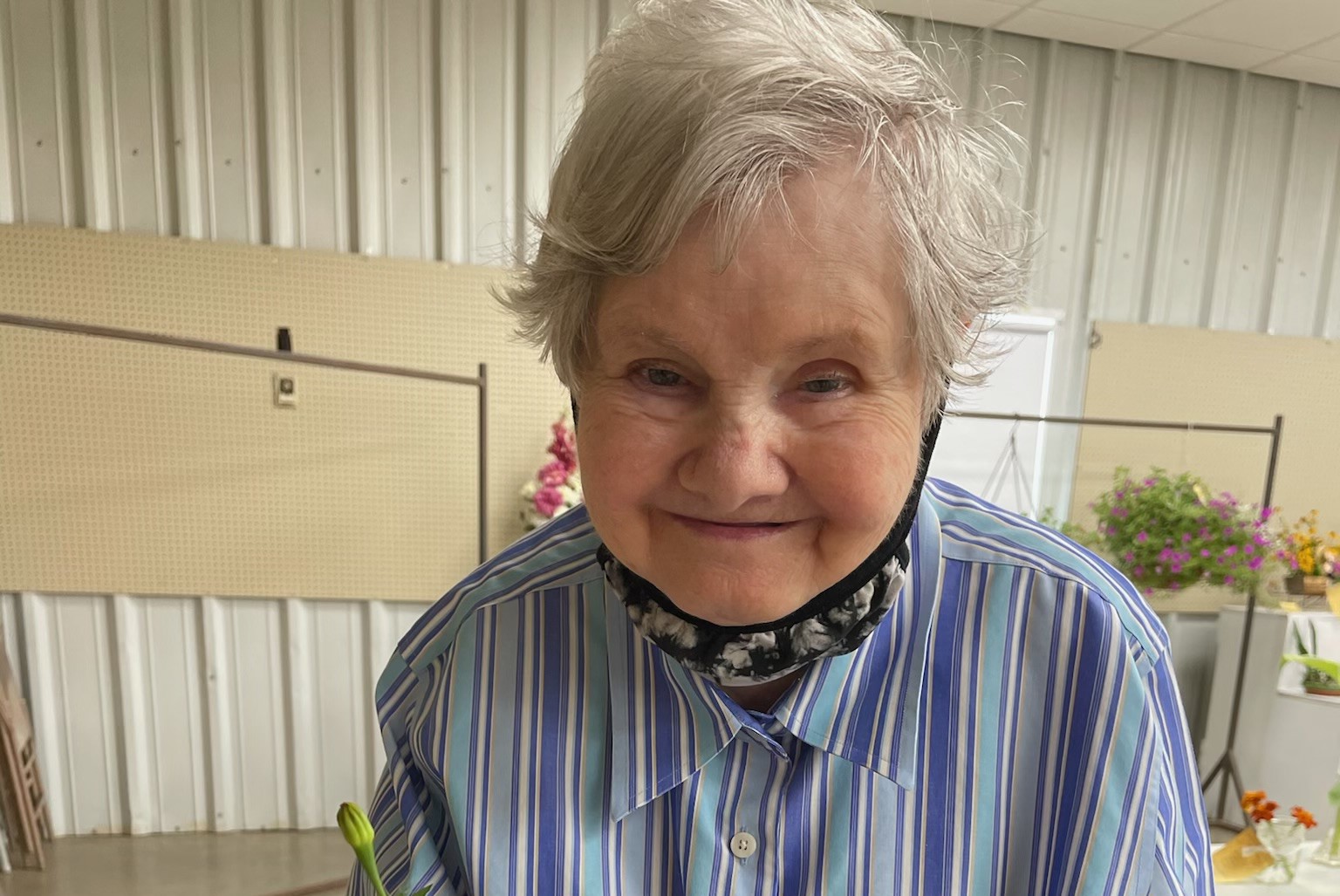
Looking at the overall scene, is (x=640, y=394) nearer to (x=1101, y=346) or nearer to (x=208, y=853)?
(x=208, y=853)

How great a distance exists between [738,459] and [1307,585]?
3791 mm

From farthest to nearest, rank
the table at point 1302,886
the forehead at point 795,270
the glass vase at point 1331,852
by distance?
the glass vase at point 1331,852, the table at point 1302,886, the forehead at point 795,270

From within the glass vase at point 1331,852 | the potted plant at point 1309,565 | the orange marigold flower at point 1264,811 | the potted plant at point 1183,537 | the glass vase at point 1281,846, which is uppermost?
the potted plant at point 1183,537

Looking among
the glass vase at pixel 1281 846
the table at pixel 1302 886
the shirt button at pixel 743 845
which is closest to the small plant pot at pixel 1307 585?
the table at pixel 1302 886

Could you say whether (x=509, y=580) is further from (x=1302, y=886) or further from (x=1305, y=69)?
(x=1305, y=69)

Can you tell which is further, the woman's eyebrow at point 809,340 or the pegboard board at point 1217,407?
the pegboard board at point 1217,407

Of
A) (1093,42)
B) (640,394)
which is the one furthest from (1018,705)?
(1093,42)

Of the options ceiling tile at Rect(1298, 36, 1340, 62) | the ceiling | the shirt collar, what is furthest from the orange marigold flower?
ceiling tile at Rect(1298, 36, 1340, 62)

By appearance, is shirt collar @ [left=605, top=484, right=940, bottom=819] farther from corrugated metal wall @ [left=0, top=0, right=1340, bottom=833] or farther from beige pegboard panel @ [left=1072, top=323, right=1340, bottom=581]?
beige pegboard panel @ [left=1072, top=323, right=1340, bottom=581]

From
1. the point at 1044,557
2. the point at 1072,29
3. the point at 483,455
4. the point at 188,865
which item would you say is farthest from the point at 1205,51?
the point at 188,865

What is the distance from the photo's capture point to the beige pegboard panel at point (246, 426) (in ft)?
8.76

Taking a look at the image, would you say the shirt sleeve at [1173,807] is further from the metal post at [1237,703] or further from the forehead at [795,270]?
the metal post at [1237,703]

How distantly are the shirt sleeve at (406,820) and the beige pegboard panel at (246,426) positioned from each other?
2250 millimetres

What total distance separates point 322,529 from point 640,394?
8.87 ft
